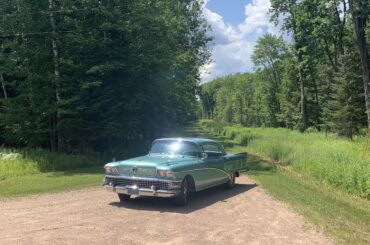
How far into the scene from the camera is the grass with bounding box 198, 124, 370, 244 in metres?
9.04

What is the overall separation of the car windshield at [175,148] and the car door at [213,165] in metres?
0.42

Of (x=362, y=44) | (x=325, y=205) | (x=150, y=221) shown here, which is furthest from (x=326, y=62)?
(x=150, y=221)

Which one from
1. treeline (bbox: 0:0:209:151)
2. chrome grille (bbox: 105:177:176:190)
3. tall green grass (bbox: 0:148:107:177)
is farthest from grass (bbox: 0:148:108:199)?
chrome grille (bbox: 105:177:176:190)

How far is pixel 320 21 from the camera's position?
121 feet

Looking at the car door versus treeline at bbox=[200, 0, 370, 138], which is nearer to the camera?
the car door

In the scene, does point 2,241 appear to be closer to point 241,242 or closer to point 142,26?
point 241,242

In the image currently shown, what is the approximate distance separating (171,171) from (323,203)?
4.37 metres

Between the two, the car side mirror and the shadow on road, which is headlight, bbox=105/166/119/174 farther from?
the car side mirror

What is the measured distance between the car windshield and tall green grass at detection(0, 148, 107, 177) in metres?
8.11

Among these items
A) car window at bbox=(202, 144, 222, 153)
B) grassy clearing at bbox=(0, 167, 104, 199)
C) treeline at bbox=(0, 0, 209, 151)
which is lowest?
grassy clearing at bbox=(0, 167, 104, 199)

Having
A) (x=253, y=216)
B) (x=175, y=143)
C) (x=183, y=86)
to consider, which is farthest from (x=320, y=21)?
(x=253, y=216)

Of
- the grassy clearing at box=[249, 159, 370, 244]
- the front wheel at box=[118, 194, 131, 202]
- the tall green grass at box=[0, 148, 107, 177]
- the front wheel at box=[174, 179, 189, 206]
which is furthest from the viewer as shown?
the tall green grass at box=[0, 148, 107, 177]

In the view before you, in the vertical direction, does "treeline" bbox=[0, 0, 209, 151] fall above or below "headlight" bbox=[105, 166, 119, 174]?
above

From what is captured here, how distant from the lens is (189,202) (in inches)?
483
